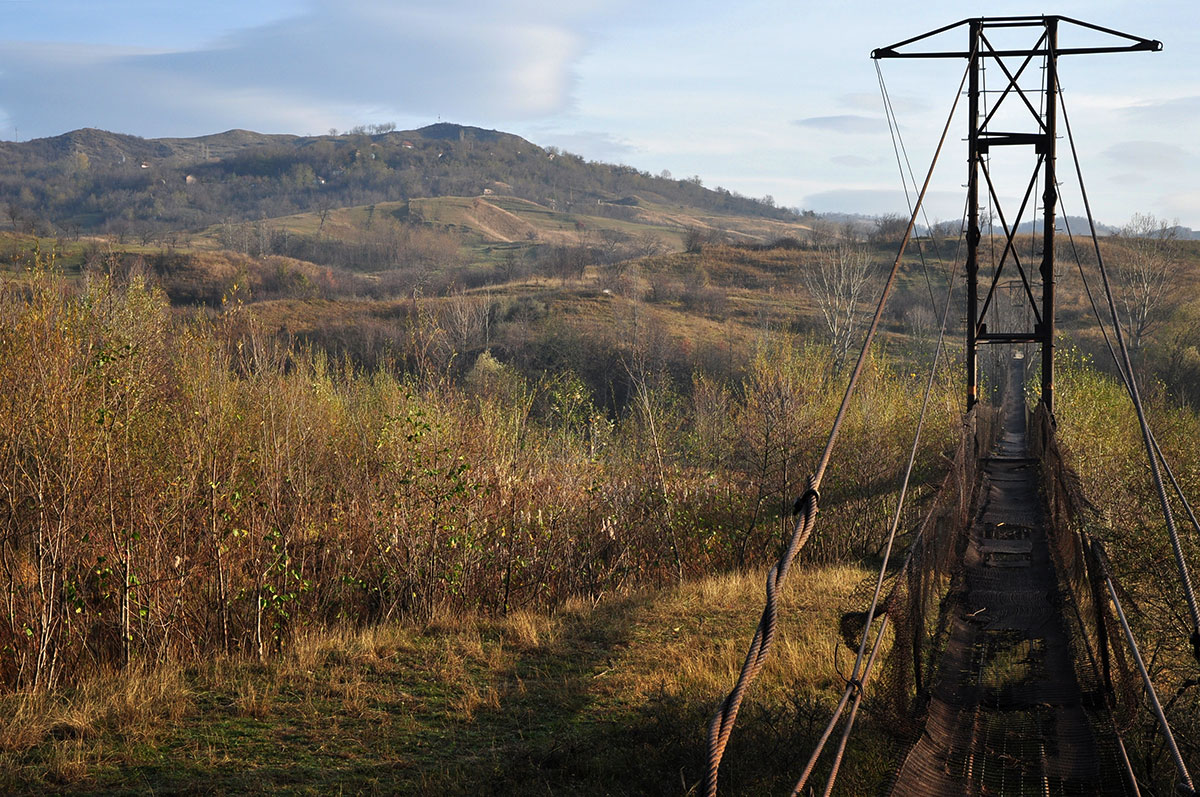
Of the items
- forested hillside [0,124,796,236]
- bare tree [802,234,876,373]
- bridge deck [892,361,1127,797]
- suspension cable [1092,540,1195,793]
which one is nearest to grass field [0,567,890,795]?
bridge deck [892,361,1127,797]

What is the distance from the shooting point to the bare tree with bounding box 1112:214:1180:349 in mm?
43531

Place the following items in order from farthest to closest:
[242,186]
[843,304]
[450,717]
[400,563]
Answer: [242,186]
[843,304]
[400,563]
[450,717]

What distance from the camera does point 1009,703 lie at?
4543mm

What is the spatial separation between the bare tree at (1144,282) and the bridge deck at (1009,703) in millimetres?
40898

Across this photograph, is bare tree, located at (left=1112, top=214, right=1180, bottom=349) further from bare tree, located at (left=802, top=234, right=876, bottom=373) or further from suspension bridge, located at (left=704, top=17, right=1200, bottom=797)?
suspension bridge, located at (left=704, top=17, right=1200, bottom=797)

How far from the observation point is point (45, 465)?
7.60 metres

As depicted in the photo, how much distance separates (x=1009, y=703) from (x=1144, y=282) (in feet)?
156

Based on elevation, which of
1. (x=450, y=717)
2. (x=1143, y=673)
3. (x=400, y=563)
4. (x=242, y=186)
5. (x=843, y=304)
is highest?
(x=242, y=186)

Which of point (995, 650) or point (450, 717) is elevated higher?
point (995, 650)

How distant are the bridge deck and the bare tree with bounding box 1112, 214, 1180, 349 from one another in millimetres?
40898

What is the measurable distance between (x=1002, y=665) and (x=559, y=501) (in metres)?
7.47

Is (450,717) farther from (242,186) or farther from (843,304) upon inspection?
(242,186)

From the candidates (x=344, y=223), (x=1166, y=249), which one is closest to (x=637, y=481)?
(x=1166, y=249)

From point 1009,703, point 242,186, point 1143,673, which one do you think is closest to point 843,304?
point 1009,703
